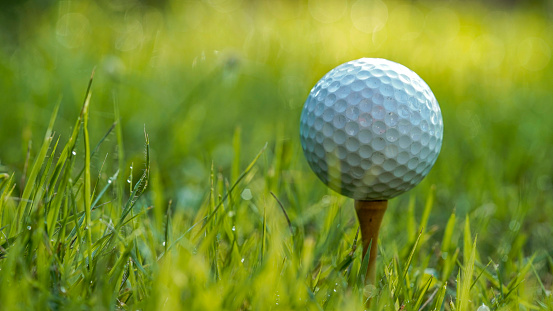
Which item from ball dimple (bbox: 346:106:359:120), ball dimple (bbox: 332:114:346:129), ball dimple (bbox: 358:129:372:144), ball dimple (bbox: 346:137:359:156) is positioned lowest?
ball dimple (bbox: 346:137:359:156)

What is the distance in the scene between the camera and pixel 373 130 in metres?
1.53

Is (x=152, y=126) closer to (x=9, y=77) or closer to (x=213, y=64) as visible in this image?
(x=9, y=77)

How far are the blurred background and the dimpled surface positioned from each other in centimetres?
43

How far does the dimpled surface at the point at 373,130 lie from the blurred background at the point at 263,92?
0.43 meters

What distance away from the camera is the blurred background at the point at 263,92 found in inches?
97.7

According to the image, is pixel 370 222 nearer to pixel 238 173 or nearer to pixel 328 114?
pixel 328 114

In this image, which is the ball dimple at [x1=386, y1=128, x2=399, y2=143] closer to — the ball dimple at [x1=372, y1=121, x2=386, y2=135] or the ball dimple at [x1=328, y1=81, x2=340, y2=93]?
the ball dimple at [x1=372, y1=121, x2=386, y2=135]

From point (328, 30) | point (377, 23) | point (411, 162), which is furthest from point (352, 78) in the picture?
point (377, 23)

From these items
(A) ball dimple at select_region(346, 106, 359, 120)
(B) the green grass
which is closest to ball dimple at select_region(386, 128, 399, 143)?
(A) ball dimple at select_region(346, 106, 359, 120)

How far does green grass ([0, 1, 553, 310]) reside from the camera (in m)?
1.35

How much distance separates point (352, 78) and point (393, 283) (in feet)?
2.21

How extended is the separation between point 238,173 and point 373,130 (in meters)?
0.82

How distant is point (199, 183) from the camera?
8.32 ft

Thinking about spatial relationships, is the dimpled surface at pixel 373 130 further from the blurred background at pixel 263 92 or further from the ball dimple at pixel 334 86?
the blurred background at pixel 263 92
